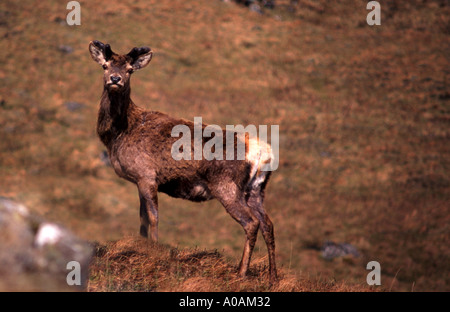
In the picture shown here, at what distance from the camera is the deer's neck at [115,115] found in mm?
10523

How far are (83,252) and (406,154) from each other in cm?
3948

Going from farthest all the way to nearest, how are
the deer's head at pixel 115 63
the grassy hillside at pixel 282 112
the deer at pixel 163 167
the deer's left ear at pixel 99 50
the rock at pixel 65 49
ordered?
the rock at pixel 65 49 < the grassy hillside at pixel 282 112 < the deer's left ear at pixel 99 50 < the deer's head at pixel 115 63 < the deer at pixel 163 167

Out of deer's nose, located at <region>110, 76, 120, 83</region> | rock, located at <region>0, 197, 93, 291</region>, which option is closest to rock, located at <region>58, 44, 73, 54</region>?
deer's nose, located at <region>110, 76, 120, 83</region>

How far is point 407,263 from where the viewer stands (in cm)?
3073

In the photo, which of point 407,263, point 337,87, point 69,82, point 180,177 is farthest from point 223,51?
point 180,177

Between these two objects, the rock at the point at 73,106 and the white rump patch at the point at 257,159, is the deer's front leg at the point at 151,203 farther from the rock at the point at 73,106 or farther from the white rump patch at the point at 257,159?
the rock at the point at 73,106

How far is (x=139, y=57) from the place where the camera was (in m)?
10.5

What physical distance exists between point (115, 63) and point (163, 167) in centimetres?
218

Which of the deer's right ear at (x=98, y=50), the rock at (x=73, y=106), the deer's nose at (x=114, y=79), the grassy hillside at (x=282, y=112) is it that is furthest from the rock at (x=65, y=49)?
the deer's nose at (x=114, y=79)

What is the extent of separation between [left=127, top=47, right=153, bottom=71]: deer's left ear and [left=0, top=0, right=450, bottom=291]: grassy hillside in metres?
11.4

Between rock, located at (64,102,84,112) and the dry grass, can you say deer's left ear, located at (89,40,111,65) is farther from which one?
rock, located at (64,102,84,112)

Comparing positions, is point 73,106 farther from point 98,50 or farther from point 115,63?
point 115,63

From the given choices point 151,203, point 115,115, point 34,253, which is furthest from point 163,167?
point 34,253

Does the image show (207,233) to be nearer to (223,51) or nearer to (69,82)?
(69,82)
